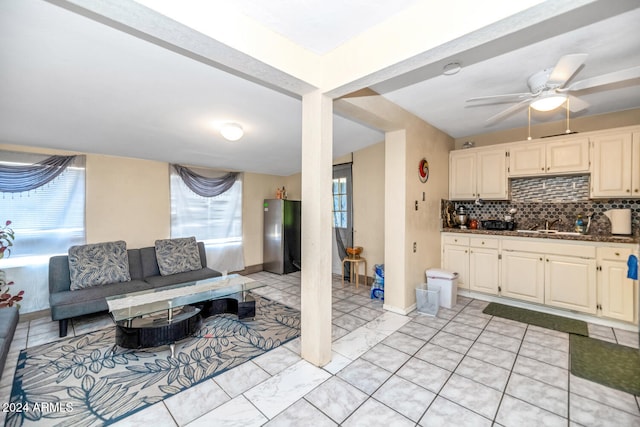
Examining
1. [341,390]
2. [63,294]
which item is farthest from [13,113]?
[341,390]

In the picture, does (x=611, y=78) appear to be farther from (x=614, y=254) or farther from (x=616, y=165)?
(x=614, y=254)

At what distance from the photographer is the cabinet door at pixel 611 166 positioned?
2.96m

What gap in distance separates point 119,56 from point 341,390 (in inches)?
113

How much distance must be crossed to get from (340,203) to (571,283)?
10.8 feet

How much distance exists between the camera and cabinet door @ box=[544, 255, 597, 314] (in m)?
2.99

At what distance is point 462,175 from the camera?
4094mm

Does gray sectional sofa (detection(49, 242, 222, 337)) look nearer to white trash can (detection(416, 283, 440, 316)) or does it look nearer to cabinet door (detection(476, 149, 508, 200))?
white trash can (detection(416, 283, 440, 316))

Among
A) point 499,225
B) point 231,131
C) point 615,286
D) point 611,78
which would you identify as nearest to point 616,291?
point 615,286

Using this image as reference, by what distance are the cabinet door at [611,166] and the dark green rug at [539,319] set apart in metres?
1.51

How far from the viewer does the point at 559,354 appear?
7.82 ft

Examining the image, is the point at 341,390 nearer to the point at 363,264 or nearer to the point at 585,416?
the point at 585,416

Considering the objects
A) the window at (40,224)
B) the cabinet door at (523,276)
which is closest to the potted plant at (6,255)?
the window at (40,224)

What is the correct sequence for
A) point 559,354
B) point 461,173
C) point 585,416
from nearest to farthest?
point 585,416 → point 559,354 → point 461,173

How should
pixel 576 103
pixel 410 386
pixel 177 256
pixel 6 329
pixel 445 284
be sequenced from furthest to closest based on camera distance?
1. pixel 177 256
2. pixel 445 284
3. pixel 576 103
4. pixel 6 329
5. pixel 410 386
